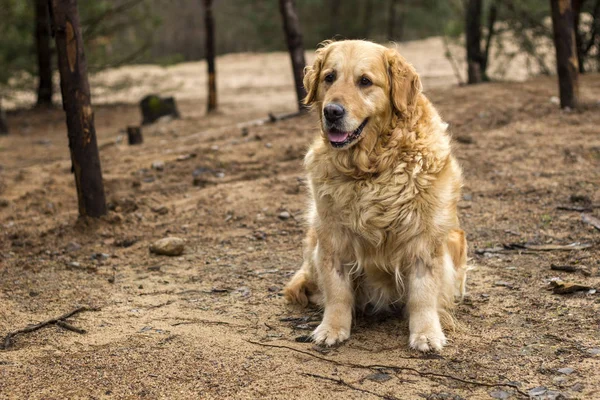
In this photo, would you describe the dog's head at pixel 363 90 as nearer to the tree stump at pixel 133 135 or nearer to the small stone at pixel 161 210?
the small stone at pixel 161 210

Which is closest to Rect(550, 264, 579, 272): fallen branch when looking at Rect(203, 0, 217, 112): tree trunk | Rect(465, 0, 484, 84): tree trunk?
Rect(465, 0, 484, 84): tree trunk

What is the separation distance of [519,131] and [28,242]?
20.4ft

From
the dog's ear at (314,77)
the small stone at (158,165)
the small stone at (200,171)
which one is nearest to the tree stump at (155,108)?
the small stone at (158,165)

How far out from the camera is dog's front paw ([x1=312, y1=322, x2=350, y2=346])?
419 centimetres

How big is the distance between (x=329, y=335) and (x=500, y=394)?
3.76 feet

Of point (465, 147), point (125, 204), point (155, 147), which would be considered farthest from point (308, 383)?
point (155, 147)

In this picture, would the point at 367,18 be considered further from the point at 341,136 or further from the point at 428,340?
the point at 428,340

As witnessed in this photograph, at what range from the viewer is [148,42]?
54.6 ft

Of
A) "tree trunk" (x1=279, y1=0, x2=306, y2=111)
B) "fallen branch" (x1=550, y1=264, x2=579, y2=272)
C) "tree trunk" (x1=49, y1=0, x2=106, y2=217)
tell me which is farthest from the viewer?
"tree trunk" (x1=279, y1=0, x2=306, y2=111)

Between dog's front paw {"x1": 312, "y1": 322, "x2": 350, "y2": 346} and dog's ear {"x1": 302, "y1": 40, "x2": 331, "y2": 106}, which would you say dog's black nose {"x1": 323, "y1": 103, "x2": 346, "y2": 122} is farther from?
dog's front paw {"x1": 312, "y1": 322, "x2": 350, "y2": 346}

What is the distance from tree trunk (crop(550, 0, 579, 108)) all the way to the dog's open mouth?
20.8 feet

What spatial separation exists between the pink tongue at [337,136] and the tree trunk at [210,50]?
36.0 ft

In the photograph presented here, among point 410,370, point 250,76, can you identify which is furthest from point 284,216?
point 250,76

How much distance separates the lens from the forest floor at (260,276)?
368cm
